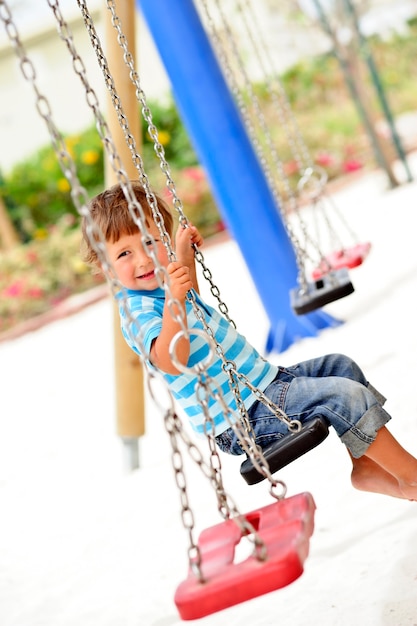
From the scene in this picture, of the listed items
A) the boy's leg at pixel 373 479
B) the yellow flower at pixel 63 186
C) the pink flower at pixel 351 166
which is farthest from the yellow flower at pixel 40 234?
the boy's leg at pixel 373 479

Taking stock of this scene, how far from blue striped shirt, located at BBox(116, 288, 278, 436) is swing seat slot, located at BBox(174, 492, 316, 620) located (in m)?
0.48

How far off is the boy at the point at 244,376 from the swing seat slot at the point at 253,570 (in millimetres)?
372

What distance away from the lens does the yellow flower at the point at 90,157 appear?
549 inches

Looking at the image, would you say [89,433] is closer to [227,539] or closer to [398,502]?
[398,502]

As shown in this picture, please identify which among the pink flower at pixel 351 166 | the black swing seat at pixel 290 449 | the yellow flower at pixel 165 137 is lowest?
the pink flower at pixel 351 166

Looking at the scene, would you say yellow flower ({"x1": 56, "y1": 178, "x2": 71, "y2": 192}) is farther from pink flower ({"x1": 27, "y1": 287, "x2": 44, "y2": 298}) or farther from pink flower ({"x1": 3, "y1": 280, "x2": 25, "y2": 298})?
pink flower ({"x1": 27, "y1": 287, "x2": 44, "y2": 298})

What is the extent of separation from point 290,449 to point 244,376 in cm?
20

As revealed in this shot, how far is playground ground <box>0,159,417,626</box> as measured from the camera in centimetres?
280

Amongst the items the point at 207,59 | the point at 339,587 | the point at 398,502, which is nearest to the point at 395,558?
the point at 339,587

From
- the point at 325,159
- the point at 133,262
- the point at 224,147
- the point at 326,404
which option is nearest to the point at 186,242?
the point at 133,262

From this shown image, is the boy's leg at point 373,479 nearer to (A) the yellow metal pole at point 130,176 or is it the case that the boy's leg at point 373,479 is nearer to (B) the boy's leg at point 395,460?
(B) the boy's leg at point 395,460

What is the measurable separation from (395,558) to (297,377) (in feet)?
2.28

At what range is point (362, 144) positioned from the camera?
14227mm

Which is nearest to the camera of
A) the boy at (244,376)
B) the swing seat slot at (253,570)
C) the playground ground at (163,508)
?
the swing seat slot at (253,570)
